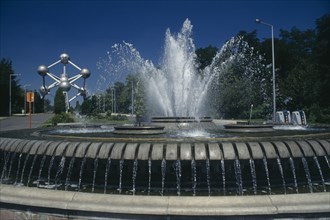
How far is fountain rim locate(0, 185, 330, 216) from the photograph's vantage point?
562 cm

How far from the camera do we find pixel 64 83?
80.4 metres

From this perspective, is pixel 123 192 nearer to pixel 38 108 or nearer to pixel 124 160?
pixel 124 160

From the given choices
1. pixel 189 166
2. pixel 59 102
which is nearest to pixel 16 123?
pixel 59 102

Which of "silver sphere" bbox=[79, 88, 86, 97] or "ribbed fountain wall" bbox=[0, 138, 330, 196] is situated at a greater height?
"silver sphere" bbox=[79, 88, 86, 97]

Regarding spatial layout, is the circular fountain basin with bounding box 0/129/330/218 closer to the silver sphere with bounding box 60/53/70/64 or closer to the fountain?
the fountain

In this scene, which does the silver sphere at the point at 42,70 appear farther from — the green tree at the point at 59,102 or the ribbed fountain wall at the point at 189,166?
the ribbed fountain wall at the point at 189,166

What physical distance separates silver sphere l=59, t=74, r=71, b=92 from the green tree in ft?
4.04

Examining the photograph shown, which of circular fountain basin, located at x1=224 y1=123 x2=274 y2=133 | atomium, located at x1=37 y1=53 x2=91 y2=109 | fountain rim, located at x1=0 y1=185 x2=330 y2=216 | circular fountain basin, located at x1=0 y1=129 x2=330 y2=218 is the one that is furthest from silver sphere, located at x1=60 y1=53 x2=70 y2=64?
fountain rim, located at x1=0 y1=185 x2=330 y2=216

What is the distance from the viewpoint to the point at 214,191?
768cm

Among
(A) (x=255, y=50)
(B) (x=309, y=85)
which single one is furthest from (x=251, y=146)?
(A) (x=255, y=50)

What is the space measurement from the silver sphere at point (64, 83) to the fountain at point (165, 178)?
72630mm

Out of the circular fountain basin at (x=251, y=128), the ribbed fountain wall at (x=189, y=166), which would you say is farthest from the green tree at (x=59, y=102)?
the ribbed fountain wall at (x=189, y=166)

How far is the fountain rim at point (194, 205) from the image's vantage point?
221 inches

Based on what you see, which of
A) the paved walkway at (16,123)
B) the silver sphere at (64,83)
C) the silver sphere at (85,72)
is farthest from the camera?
the silver sphere at (85,72)
